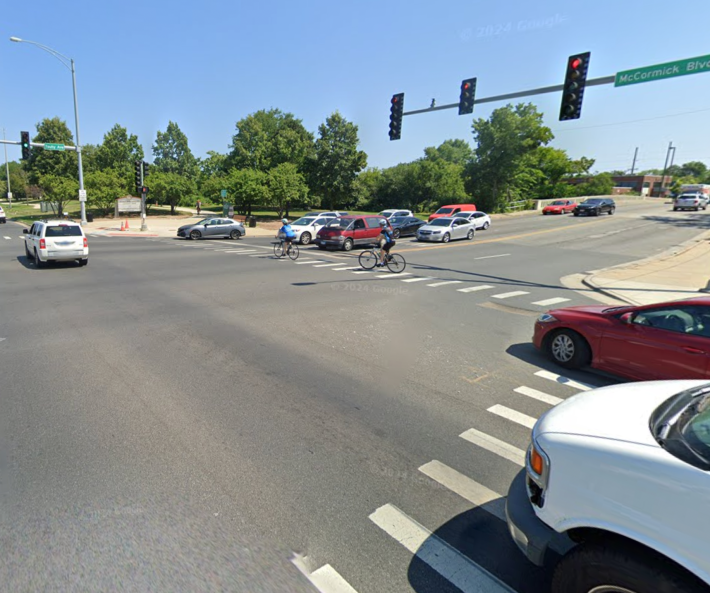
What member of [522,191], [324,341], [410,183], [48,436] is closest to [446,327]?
[324,341]

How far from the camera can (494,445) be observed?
4336 millimetres

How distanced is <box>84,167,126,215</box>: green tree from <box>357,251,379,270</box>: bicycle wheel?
1692 inches

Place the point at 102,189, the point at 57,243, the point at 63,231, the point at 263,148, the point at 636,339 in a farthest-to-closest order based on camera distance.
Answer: the point at 263,148 → the point at 102,189 → the point at 63,231 → the point at 57,243 → the point at 636,339

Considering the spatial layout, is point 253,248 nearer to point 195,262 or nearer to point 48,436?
point 195,262

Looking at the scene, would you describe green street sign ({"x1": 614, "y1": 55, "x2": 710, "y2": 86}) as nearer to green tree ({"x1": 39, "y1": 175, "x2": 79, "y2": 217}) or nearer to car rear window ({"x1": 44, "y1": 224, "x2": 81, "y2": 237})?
car rear window ({"x1": 44, "y1": 224, "x2": 81, "y2": 237})

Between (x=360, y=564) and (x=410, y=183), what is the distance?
60764 mm

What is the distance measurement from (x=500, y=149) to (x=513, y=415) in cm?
5108

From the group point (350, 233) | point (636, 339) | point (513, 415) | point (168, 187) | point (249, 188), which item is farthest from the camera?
point (168, 187)

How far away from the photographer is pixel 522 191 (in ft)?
213

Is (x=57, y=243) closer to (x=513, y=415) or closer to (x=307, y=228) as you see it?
(x=307, y=228)

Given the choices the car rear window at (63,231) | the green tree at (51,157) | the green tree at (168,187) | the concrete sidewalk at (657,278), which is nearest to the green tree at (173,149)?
the green tree at (51,157)

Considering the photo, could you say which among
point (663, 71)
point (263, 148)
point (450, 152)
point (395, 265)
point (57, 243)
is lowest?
point (395, 265)

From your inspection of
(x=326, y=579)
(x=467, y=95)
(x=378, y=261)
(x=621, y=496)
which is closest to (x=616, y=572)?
(x=621, y=496)

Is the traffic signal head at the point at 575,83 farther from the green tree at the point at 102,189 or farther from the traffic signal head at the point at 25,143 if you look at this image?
the green tree at the point at 102,189
